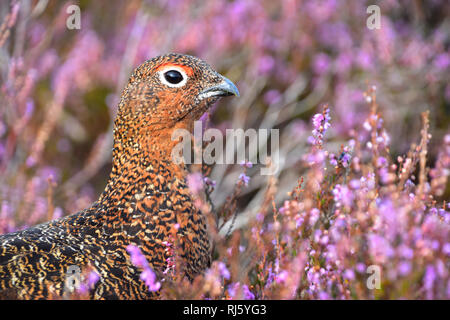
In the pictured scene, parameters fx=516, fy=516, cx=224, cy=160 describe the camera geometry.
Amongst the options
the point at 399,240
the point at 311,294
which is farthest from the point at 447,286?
the point at 311,294

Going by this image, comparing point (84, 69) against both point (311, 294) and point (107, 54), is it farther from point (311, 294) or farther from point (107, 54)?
point (311, 294)

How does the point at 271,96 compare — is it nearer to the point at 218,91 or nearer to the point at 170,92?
the point at 218,91

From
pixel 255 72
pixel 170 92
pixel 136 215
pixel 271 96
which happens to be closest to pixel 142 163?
pixel 136 215

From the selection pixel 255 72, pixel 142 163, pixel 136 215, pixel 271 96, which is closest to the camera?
pixel 136 215

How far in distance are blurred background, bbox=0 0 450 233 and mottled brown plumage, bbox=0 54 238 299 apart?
8.00 ft

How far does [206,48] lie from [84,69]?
1.85 m

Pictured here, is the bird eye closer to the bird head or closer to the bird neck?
the bird head

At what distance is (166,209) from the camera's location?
8.68ft

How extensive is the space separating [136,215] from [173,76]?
0.84 metres

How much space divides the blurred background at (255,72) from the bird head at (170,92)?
236 cm

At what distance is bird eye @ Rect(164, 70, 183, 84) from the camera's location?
295cm

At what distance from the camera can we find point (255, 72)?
6.74m

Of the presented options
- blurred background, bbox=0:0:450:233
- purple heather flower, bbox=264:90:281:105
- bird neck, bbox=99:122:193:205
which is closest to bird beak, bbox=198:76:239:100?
bird neck, bbox=99:122:193:205

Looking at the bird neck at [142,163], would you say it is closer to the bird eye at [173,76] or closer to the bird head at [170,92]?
the bird head at [170,92]
